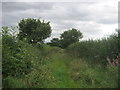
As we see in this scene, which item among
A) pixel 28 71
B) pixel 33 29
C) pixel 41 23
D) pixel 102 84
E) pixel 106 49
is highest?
pixel 41 23

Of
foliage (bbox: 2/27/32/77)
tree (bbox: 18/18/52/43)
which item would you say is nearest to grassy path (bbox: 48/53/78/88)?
foliage (bbox: 2/27/32/77)

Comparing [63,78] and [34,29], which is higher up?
[34,29]

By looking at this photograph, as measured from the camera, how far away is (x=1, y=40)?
3.72 m

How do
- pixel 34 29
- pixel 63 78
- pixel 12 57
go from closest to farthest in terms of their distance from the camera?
pixel 12 57, pixel 63 78, pixel 34 29

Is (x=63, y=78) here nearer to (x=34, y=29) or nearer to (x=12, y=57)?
(x=12, y=57)

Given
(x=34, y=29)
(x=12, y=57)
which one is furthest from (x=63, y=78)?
(x=34, y=29)

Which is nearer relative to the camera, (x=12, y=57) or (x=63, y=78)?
(x=12, y=57)

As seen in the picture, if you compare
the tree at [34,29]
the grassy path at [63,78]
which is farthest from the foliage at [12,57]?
the tree at [34,29]

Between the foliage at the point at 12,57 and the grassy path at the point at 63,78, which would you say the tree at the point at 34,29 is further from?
the foliage at the point at 12,57

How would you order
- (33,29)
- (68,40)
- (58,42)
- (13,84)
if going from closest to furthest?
(13,84), (33,29), (68,40), (58,42)

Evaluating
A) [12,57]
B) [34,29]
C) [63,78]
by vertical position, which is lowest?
[63,78]

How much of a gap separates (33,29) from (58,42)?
274 inches

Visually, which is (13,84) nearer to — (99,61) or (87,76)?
(87,76)

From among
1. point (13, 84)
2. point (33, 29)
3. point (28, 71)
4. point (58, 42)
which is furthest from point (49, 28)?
point (13, 84)
